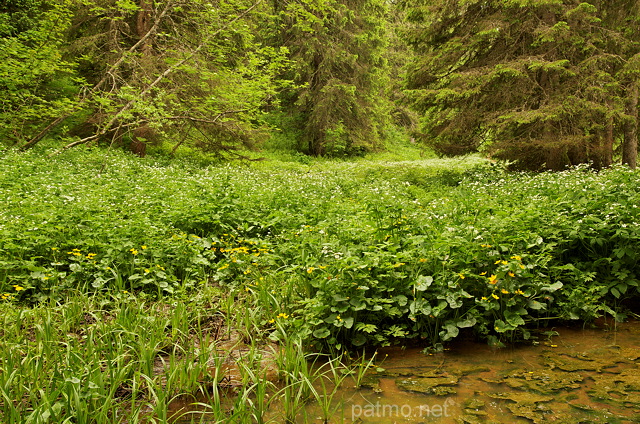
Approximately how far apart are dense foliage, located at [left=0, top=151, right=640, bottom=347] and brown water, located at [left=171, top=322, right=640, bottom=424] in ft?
0.82

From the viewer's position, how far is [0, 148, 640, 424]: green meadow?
2.84 metres

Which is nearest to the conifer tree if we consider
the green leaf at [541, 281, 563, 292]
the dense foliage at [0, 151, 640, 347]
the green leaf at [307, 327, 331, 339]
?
the dense foliage at [0, 151, 640, 347]

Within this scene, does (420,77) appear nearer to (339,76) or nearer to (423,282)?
(423,282)

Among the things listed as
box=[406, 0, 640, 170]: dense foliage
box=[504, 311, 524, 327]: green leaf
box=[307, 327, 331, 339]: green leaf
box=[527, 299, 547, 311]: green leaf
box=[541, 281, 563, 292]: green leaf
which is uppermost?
box=[406, 0, 640, 170]: dense foliage

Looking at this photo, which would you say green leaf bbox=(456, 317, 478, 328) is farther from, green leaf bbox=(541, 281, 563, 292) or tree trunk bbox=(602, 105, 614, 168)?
tree trunk bbox=(602, 105, 614, 168)

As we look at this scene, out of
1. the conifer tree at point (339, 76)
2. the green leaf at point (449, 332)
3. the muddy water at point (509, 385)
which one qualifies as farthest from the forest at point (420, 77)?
the green leaf at point (449, 332)

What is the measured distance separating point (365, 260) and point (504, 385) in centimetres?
147

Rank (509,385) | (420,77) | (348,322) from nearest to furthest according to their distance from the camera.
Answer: (509,385) < (348,322) < (420,77)

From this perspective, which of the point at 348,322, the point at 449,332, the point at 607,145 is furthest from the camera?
the point at 607,145

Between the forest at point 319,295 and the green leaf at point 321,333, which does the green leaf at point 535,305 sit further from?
the green leaf at point 321,333

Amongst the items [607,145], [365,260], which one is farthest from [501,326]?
[607,145]

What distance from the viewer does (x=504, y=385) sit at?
9.89 ft

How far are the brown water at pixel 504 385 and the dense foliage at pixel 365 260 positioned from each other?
0.82 ft

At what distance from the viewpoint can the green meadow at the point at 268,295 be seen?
9.31 feet
